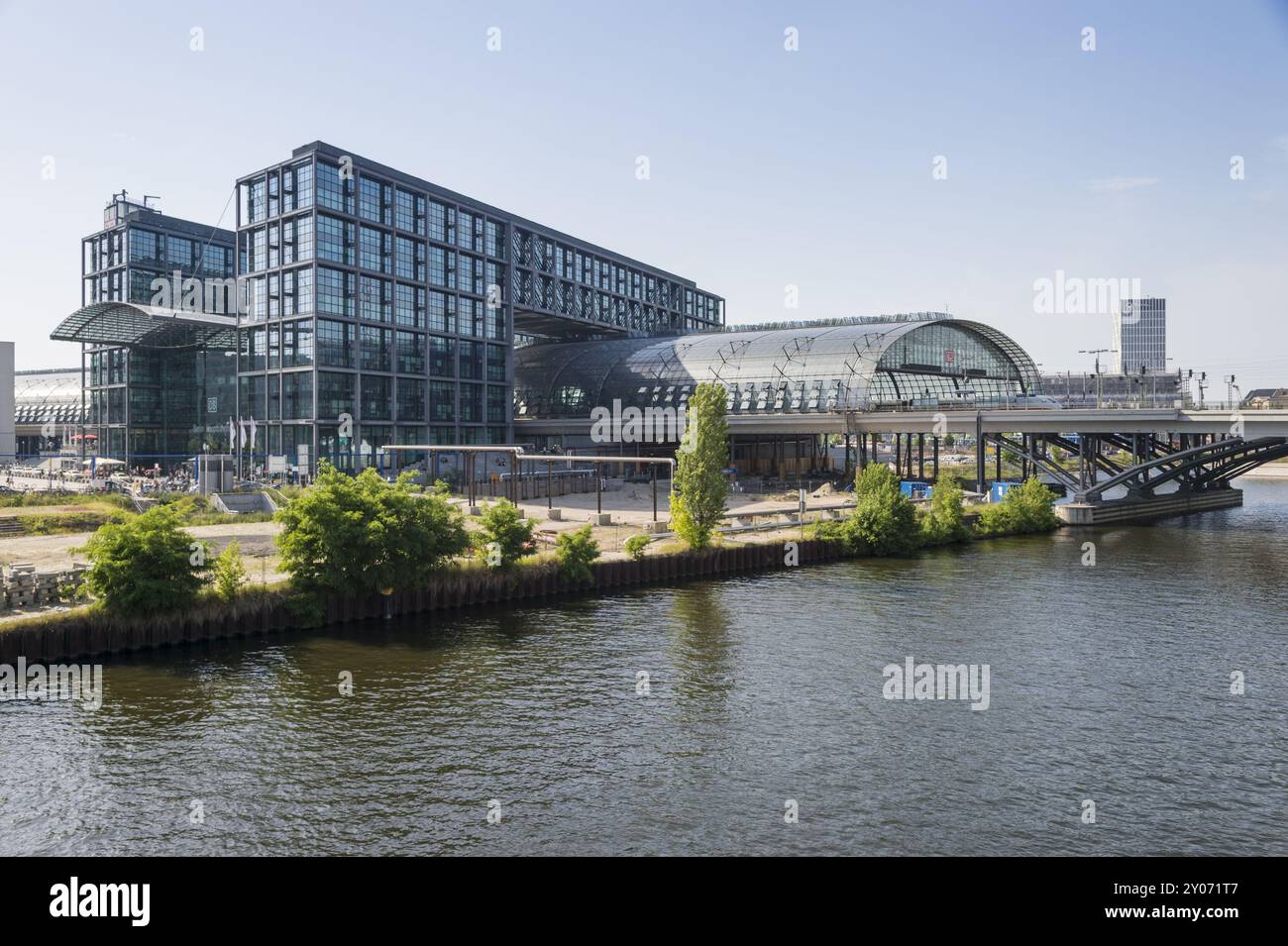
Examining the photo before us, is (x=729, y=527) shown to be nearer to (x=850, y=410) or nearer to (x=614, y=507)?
(x=614, y=507)

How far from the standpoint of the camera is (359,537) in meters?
43.7

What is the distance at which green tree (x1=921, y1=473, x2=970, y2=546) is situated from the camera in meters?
71.8

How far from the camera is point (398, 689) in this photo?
33000mm

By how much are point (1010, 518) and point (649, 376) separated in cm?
5601

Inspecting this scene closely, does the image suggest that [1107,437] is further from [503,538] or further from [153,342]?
[153,342]

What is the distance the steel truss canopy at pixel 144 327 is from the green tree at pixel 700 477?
6560 cm

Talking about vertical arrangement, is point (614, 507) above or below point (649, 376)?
below

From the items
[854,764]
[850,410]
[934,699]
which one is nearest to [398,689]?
[854,764]

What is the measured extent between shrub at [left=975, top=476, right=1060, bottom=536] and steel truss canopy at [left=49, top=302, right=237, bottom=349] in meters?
83.0

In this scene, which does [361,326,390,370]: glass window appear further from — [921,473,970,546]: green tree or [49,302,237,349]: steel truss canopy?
[921,473,970,546]: green tree

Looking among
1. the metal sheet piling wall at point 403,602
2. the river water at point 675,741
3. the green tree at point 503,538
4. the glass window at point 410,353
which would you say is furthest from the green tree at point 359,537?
the glass window at point 410,353

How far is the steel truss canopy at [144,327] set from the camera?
324 ft

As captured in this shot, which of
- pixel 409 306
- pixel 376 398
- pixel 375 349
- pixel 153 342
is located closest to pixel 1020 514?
pixel 376 398

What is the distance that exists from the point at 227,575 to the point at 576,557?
19.0 m
